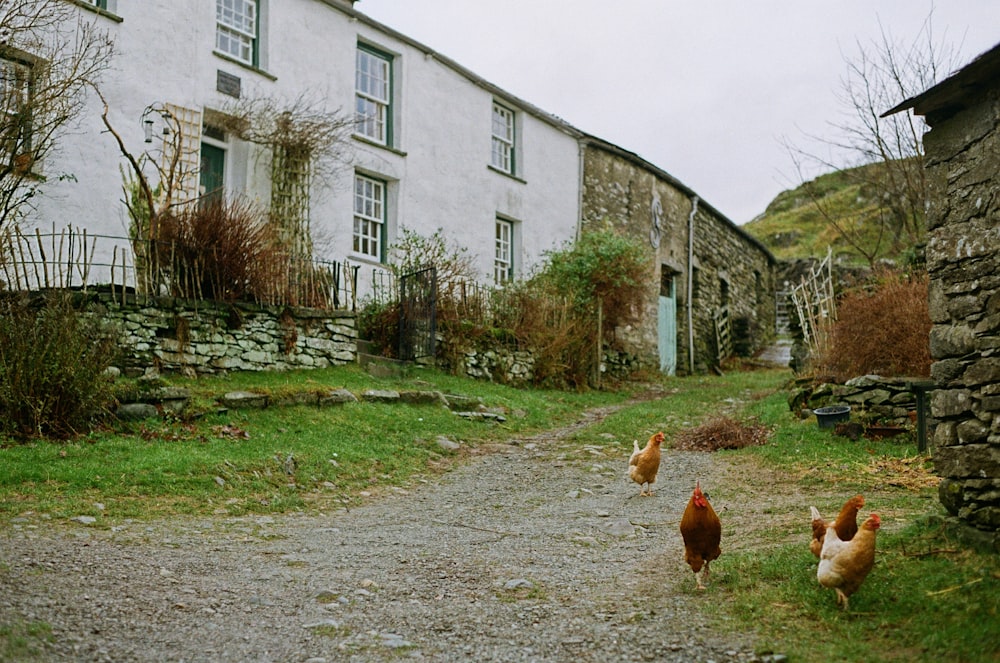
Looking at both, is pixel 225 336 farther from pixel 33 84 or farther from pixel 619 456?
pixel 619 456

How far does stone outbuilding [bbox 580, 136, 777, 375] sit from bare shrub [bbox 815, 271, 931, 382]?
7391 mm

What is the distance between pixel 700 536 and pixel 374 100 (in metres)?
13.4

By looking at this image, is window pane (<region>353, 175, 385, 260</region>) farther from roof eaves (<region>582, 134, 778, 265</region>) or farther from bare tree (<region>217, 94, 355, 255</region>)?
roof eaves (<region>582, 134, 778, 265</region>)

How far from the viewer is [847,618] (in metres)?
4.46

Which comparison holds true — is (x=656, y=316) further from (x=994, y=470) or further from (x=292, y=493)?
(x=994, y=470)

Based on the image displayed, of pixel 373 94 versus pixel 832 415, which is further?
pixel 373 94

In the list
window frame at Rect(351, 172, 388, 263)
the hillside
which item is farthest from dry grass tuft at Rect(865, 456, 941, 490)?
Answer: the hillside

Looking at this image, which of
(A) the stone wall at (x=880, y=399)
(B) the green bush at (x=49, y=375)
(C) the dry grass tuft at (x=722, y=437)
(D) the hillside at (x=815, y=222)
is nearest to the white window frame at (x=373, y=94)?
(B) the green bush at (x=49, y=375)

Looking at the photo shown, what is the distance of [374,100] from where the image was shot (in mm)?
16578

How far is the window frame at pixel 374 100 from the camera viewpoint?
1630 cm

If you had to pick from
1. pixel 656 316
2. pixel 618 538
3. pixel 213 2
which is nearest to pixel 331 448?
pixel 618 538

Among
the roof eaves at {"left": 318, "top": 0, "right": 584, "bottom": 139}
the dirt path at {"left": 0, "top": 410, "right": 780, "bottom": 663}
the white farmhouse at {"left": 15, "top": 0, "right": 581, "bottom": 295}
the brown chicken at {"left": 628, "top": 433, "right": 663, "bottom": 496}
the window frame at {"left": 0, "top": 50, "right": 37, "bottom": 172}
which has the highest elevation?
the roof eaves at {"left": 318, "top": 0, "right": 584, "bottom": 139}

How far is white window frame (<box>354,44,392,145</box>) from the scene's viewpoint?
644 inches

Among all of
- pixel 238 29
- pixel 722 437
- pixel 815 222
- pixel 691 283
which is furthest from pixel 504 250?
pixel 815 222
